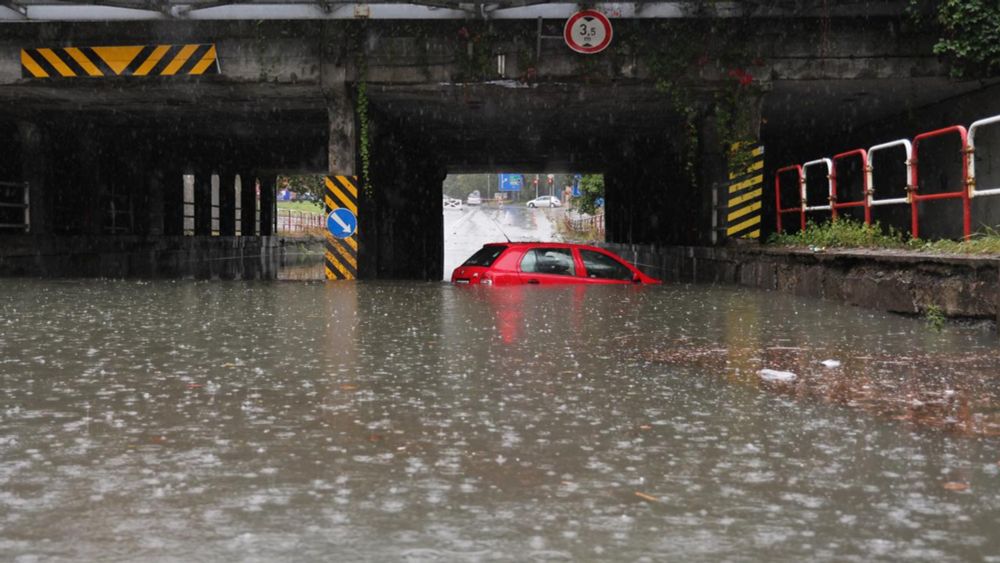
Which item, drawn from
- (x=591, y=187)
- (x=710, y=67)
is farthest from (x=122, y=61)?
(x=591, y=187)

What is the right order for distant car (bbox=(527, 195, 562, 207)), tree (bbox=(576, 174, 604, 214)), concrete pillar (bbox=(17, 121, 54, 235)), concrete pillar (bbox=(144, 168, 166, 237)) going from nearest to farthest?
concrete pillar (bbox=(17, 121, 54, 235)) < concrete pillar (bbox=(144, 168, 166, 237)) < tree (bbox=(576, 174, 604, 214)) < distant car (bbox=(527, 195, 562, 207))

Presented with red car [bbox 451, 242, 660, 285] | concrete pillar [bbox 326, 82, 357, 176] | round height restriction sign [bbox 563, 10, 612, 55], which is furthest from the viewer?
concrete pillar [bbox 326, 82, 357, 176]

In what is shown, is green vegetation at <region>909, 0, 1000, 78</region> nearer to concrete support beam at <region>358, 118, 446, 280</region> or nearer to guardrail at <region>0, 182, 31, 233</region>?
concrete support beam at <region>358, 118, 446, 280</region>

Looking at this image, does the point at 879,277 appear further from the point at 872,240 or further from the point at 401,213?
the point at 401,213

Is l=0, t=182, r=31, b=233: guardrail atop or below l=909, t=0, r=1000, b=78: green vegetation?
below

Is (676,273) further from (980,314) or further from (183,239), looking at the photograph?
(183,239)

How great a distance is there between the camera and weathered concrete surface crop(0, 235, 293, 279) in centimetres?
2142

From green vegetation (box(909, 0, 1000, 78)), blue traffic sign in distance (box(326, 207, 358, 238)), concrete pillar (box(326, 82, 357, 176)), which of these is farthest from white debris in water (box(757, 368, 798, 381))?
concrete pillar (box(326, 82, 357, 176))

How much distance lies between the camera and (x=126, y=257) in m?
27.9

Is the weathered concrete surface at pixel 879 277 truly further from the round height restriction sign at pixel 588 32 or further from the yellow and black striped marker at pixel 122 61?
the yellow and black striped marker at pixel 122 61

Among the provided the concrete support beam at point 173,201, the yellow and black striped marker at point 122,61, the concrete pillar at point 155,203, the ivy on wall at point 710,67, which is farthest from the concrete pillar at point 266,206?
the ivy on wall at point 710,67

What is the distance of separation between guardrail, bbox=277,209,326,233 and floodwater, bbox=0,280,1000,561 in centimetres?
6839

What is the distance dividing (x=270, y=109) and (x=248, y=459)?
65.1 feet

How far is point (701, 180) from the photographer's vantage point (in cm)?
2048
